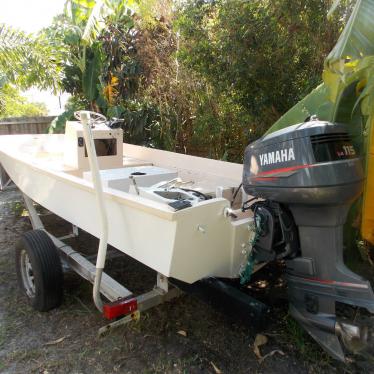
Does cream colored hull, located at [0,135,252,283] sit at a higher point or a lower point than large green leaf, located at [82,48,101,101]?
lower

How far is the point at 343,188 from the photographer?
1.55m

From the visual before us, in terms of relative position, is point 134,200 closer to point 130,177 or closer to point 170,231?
point 170,231

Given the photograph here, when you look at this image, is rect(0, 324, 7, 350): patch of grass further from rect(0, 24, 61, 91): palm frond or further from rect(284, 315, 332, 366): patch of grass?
rect(0, 24, 61, 91): palm frond

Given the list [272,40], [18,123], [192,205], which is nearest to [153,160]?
[272,40]

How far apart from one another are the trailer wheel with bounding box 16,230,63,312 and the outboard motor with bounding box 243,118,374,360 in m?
1.50

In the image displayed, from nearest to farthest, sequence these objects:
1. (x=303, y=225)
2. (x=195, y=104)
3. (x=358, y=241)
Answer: (x=303, y=225)
(x=358, y=241)
(x=195, y=104)

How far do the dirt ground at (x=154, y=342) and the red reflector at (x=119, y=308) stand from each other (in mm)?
380

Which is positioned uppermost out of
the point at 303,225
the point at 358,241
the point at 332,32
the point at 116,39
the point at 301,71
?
the point at 116,39

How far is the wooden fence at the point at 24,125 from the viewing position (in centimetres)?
830

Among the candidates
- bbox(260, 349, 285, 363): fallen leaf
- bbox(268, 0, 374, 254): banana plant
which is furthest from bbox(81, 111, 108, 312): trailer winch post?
bbox(268, 0, 374, 254): banana plant

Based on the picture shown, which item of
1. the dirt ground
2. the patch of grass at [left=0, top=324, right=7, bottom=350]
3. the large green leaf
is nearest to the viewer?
the dirt ground

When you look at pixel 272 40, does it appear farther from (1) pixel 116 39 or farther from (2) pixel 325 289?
(1) pixel 116 39

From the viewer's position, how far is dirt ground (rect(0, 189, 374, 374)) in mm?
1980

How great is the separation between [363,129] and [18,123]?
27.2ft
